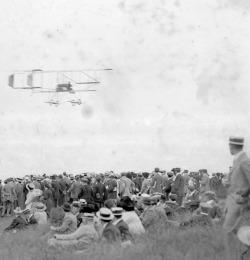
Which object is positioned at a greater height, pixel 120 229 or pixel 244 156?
pixel 244 156

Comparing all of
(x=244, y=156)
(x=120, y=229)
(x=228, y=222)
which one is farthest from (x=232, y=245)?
(x=120, y=229)

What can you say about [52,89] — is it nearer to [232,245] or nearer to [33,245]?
[33,245]

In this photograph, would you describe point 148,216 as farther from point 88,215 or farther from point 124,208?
point 88,215

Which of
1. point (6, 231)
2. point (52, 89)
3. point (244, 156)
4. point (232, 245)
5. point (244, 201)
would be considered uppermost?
point (52, 89)

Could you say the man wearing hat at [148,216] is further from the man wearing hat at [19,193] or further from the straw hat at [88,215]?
the man wearing hat at [19,193]

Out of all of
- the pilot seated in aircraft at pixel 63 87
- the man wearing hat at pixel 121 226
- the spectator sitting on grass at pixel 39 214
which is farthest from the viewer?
the pilot seated in aircraft at pixel 63 87

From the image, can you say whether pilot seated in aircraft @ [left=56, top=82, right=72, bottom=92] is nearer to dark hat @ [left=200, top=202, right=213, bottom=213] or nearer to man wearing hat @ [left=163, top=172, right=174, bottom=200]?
man wearing hat @ [left=163, top=172, right=174, bottom=200]

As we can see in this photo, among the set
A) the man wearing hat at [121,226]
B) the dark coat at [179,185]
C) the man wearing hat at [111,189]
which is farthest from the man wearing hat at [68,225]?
the man wearing hat at [111,189]
